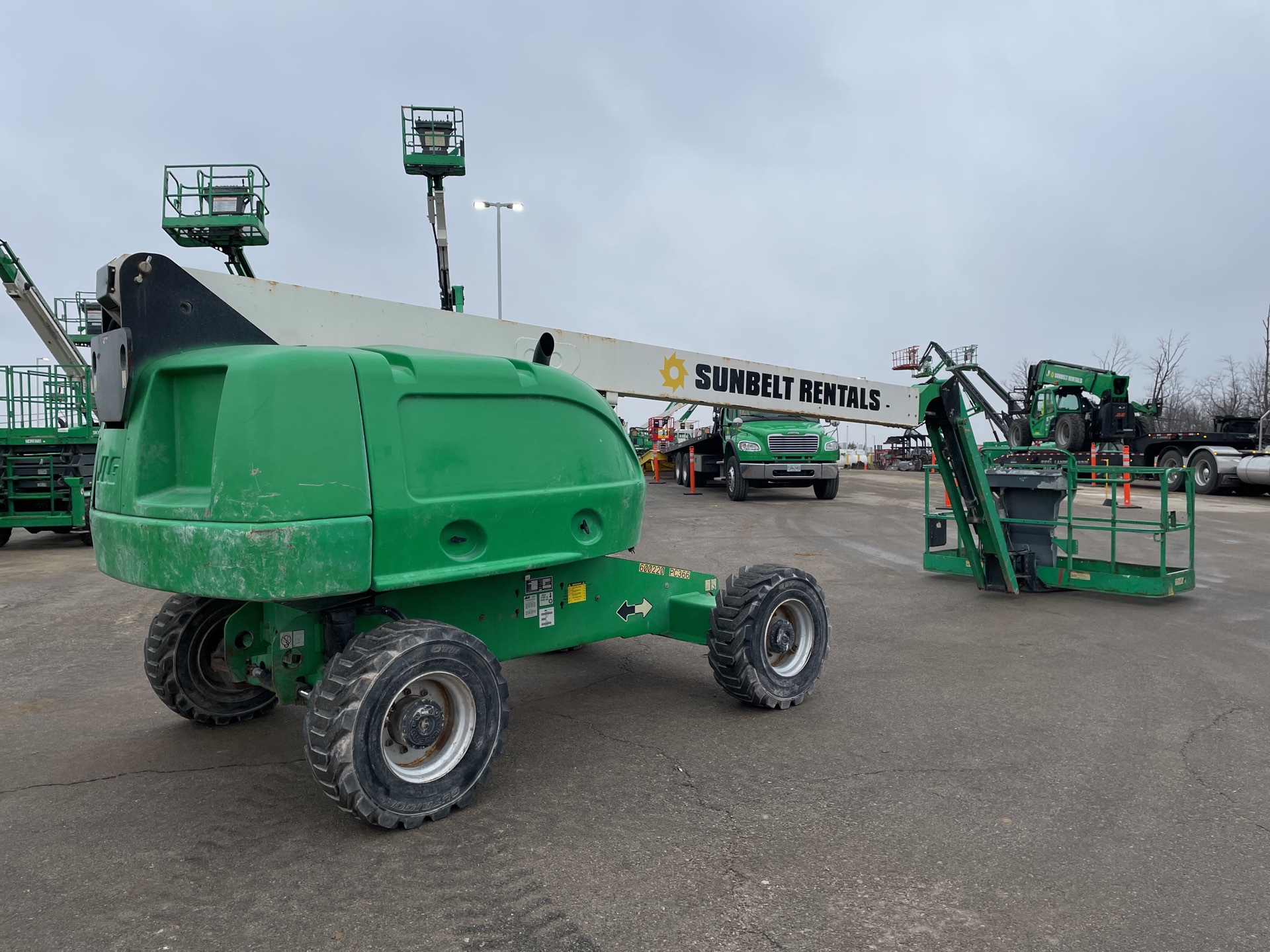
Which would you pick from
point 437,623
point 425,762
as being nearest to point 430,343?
point 437,623

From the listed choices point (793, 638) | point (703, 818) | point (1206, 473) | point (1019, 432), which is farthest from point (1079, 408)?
point (703, 818)

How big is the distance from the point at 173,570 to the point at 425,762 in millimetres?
1244

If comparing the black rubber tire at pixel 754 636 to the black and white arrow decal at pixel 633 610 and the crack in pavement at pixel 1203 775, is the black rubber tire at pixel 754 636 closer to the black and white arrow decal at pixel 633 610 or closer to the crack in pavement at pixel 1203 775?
the black and white arrow decal at pixel 633 610

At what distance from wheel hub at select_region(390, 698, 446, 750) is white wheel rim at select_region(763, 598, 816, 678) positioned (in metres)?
2.13

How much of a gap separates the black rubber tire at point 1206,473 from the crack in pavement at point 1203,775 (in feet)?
66.2

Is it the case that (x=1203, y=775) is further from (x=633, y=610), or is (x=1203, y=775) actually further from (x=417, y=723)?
(x=417, y=723)

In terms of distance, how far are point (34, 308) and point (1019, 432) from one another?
1153 inches

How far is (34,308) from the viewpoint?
21406 millimetres

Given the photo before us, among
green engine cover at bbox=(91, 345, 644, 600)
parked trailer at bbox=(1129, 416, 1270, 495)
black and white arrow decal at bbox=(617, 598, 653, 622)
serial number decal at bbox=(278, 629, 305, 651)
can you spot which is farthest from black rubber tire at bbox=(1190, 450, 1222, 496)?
serial number decal at bbox=(278, 629, 305, 651)

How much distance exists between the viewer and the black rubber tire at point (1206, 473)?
22.3 metres

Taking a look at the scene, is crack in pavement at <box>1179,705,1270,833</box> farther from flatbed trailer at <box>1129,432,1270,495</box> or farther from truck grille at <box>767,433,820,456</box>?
flatbed trailer at <box>1129,432,1270,495</box>

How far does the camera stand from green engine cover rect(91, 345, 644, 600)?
3.28 metres

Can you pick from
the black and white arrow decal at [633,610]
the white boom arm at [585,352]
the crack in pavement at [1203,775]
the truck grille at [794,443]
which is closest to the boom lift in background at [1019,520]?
the white boom arm at [585,352]

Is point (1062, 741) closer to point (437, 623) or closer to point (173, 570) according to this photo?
point (437, 623)
